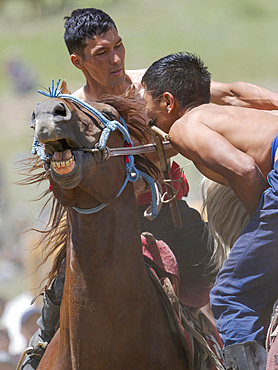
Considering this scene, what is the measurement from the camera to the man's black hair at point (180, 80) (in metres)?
3.73

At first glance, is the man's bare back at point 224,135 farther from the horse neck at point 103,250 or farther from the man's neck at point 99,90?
the man's neck at point 99,90

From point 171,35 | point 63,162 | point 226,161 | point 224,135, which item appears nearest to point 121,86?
point 224,135

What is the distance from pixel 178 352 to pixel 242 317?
0.35 metres

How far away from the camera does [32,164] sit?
342 centimetres

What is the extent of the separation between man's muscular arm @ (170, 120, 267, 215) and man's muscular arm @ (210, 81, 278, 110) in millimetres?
1052

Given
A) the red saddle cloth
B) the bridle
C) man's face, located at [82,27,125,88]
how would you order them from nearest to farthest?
the bridle → the red saddle cloth → man's face, located at [82,27,125,88]

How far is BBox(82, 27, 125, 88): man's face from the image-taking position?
4477mm

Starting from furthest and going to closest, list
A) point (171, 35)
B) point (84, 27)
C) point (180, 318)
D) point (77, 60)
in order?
point (171, 35) → point (77, 60) → point (84, 27) → point (180, 318)

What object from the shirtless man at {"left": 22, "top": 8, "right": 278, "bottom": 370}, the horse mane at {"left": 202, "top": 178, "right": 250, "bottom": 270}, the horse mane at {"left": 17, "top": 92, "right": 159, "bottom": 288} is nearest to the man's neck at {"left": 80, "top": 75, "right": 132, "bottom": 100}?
the shirtless man at {"left": 22, "top": 8, "right": 278, "bottom": 370}

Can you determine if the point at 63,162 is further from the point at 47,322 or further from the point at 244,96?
the point at 244,96

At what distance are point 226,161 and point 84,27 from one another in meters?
1.82

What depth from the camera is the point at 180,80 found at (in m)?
3.75

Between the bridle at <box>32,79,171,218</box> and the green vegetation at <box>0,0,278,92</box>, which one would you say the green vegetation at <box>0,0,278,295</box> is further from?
the bridle at <box>32,79,171,218</box>

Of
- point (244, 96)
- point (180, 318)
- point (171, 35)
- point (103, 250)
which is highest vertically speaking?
point (171, 35)
